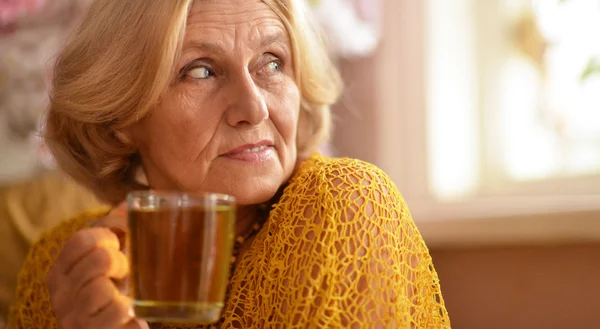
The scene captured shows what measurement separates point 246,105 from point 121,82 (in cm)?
27

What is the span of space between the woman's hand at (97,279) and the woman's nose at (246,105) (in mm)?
313

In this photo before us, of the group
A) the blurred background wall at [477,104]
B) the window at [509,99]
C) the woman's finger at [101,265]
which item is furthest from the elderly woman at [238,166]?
the window at [509,99]

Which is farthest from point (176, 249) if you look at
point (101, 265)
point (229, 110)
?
point (229, 110)

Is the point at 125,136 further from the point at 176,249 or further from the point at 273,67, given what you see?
the point at 176,249

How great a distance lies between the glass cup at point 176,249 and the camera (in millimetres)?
763

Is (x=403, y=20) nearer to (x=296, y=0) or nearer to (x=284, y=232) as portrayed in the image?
(x=296, y=0)

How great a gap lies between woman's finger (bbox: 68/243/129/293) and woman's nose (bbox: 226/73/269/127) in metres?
0.35

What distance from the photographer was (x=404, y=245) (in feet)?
3.73

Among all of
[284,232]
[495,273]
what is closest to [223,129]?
→ [284,232]

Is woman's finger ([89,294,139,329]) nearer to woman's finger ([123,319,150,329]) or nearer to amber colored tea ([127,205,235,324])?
woman's finger ([123,319,150,329])

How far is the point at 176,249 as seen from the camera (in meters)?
0.77

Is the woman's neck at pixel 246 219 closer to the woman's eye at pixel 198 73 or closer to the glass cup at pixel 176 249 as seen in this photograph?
the woman's eye at pixel 198 73

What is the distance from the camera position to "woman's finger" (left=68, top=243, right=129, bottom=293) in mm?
978

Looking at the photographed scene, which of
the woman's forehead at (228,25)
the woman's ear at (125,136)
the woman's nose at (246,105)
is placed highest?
the woman's forehead at (228,25)
